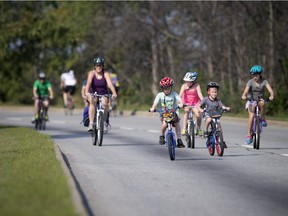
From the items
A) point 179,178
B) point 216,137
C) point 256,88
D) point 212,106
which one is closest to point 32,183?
point 179,178

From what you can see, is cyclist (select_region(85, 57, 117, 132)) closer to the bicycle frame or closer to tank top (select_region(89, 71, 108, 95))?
tank top (select_region(89, 71, 108, 95))

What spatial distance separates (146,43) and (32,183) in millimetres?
38155

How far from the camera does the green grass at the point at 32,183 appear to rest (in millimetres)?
8008

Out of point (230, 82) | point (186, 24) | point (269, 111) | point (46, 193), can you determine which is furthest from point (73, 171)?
point (186, 24)

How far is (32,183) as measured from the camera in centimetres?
998

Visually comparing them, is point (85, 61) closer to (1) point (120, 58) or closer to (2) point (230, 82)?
(1) point (120, 58)

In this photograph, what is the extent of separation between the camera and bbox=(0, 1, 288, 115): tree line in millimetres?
32938

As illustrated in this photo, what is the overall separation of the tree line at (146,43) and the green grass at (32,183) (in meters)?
17.6

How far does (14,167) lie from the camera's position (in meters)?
12.4

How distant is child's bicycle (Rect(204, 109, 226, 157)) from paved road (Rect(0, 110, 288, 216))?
21 cm

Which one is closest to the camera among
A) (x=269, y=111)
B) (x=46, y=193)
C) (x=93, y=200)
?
(x=46, y=193)

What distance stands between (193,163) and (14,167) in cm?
338

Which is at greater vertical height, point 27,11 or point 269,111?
point 27,11

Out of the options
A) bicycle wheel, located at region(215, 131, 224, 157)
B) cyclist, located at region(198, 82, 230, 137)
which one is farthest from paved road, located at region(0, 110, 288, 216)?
cyclist, located at region(198, 82, 230, 137)
